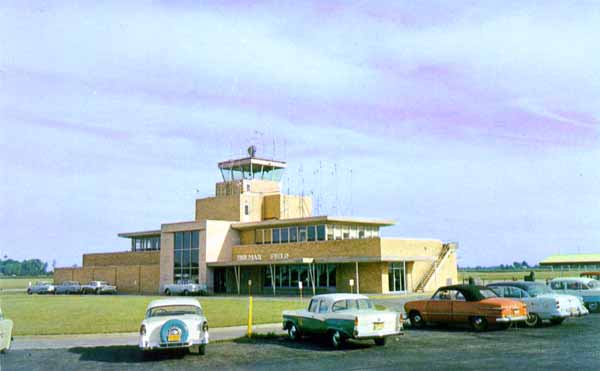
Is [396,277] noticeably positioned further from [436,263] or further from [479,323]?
[479,323]

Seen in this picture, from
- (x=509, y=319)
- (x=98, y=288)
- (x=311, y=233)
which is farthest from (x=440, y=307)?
(x=98, y=288)

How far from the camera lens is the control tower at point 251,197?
201 feet

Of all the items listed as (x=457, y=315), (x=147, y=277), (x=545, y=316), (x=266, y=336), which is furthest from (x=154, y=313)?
(x=147, y=277)

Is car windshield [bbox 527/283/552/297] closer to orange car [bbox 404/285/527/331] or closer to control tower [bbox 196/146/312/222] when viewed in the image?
orange car [bbox 404/285/527/331]

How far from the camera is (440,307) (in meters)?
20.8

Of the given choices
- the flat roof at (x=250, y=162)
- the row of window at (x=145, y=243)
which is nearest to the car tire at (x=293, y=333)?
the flat roof at (x=250, y=162)

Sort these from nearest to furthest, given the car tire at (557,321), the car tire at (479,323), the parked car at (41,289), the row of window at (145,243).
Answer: the car tire at (479,323) < the car tire at (557,321) < the parked car at (41,289) < the row of window at (145,243)

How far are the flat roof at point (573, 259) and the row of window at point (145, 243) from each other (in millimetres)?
41837

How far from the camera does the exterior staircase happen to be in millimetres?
48634

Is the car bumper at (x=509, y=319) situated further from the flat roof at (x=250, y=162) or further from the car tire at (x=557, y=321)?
the flat roof at (x=250, y=162)

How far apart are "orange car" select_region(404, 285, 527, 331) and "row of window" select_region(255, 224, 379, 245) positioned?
1149 inches

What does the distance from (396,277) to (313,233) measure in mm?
9130

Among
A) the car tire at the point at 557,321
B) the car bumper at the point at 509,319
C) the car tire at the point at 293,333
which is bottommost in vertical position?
the car tire at the point at 557,321

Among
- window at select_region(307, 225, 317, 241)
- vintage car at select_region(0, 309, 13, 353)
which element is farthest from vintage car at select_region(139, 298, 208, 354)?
window at select_region(307, 225, 317, 241)
